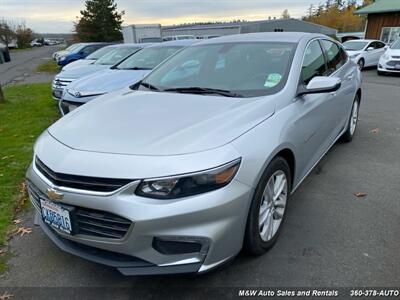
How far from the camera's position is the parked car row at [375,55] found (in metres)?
13.7

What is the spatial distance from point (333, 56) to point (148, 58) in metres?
4.16

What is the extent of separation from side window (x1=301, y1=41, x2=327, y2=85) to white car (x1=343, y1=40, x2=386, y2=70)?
1320 centimetres

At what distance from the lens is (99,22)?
40438mm

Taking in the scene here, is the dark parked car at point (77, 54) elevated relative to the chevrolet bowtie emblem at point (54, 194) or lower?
lower

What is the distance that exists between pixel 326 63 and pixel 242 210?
256cm

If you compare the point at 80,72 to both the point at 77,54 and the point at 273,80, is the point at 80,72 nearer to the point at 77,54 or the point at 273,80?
the point at 273,80

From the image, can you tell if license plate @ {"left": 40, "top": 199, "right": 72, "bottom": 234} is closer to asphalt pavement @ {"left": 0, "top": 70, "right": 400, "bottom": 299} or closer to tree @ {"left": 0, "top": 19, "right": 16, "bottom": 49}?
asphalt pavement @ {"left": 0, "top": 70, "right": 400, "bottom": 299}

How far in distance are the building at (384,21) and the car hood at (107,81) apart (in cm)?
1854

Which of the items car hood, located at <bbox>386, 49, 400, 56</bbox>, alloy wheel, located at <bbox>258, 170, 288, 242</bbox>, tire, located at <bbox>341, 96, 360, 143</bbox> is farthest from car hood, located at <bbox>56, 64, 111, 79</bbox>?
car hood, located at <bbox>386, 49, 400, 56</bbox>

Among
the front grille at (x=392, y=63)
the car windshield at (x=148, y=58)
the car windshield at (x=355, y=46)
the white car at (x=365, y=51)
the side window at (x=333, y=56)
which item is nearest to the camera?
the side window at (x=333, y=56)

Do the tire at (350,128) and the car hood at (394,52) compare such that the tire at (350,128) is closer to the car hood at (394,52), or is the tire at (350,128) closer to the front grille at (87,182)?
the front grille at (87,182)

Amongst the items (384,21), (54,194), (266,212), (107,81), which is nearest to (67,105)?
(107,81)

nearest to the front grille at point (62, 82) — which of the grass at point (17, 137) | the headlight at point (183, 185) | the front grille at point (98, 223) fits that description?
the grass at point (17, 137)

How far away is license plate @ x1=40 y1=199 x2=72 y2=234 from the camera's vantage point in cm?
215
